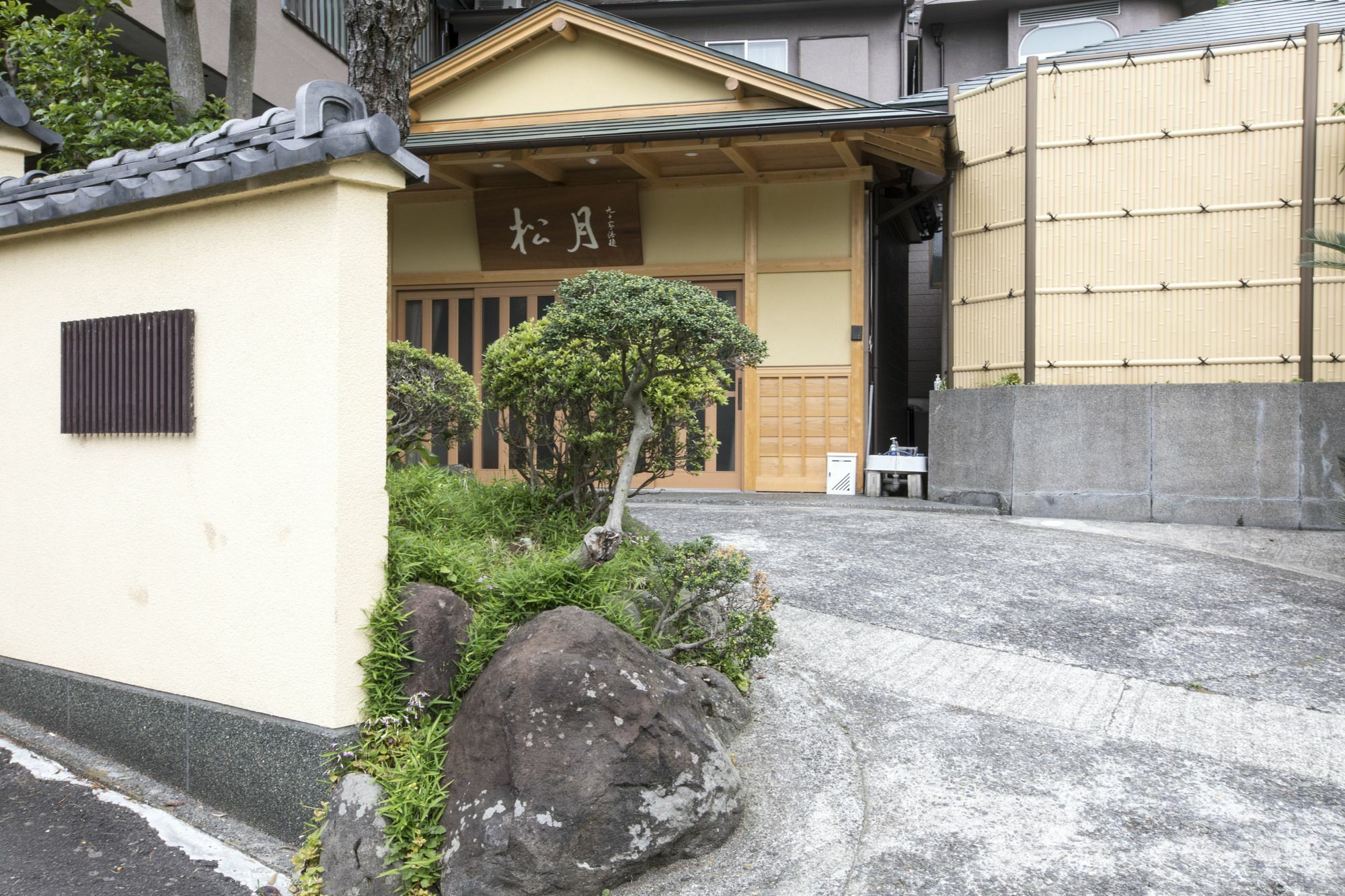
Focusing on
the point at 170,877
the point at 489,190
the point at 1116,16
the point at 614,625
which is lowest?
the point at 170,877

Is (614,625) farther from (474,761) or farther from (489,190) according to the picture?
(489,190)

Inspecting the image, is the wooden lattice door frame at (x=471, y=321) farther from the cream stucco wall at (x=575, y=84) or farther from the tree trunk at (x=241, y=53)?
Answer: the tree trunk at (x=241, y=53)

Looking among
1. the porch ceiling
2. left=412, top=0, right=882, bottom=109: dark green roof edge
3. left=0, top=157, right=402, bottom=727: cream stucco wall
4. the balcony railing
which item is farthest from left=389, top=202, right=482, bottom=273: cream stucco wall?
left=0, top=157, right=402, bottom=727: cream stucco wall

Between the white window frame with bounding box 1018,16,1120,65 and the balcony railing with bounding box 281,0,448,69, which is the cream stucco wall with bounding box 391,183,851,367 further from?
the white window frame with bounding box 1018,16,1120,65

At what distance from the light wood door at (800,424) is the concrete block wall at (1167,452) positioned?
1.87m

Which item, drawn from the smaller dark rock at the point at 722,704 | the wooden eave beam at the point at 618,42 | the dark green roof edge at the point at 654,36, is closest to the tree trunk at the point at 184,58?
the dark green roof edge at the point at 654,36

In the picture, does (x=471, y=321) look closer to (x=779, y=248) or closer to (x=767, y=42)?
(x=779, y=248)

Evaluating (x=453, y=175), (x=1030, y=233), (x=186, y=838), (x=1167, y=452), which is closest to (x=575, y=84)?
(x=453, y=175)

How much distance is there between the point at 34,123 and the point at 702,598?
527 cm

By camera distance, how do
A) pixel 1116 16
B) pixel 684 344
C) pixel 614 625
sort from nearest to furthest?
pixel 614 625
pixel 684 344
pixel 1116 16

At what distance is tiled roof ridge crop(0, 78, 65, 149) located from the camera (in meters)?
6.09

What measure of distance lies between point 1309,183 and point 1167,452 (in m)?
2.82

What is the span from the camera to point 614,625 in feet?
13.5

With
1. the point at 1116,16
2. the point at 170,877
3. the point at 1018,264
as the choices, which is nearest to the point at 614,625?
the point at 170,877
